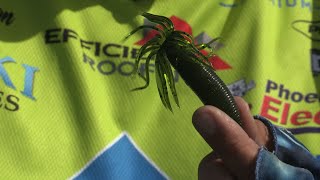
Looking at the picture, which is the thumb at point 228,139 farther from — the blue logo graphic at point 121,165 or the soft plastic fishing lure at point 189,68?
the blue logo graphic at point 121,165

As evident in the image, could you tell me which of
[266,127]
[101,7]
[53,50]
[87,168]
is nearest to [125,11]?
A: [101,7]

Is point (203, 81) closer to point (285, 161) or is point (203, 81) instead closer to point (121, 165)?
point (285, 161)

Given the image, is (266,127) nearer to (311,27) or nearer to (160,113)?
(160,113)

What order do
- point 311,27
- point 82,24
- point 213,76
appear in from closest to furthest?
point 213,76, point 82,24, point 311,27

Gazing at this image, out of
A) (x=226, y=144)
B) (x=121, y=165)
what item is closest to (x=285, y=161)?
(x=226, y=144)

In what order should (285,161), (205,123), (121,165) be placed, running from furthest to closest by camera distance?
(121,165)
(285,161)
(205,123)

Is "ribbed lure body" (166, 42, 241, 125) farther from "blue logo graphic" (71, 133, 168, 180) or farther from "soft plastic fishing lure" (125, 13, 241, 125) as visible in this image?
"blue logo graphic" (71, 133, 168, 180)
